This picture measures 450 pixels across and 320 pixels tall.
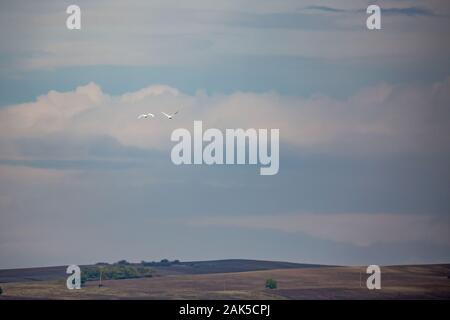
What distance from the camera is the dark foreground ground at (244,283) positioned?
60.9 meters

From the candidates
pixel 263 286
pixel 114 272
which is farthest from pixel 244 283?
pixel 114 272

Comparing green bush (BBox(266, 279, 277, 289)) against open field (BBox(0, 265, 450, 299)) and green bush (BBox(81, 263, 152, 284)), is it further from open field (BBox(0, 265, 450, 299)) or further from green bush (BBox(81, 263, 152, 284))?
green bush (BBox(81, 263, 152, 284))

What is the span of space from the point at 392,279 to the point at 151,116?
363 centimetres

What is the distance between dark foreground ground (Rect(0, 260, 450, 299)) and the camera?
60.9 meters

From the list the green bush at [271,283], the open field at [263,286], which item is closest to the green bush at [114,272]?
the open field at [263,286]

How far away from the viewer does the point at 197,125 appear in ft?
200

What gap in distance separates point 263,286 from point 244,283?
243 millimetres

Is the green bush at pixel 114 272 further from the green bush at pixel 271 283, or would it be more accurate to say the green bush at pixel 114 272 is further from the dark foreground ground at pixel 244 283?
the green bush at pixel 271 283
